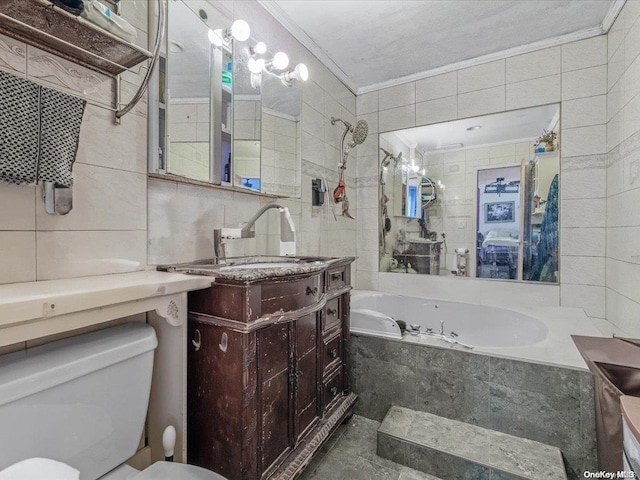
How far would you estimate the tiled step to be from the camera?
1314mm

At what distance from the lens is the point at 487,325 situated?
2.46 metres

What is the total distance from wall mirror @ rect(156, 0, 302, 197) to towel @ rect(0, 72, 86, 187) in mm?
355

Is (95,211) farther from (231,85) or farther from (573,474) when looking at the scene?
(573,474)

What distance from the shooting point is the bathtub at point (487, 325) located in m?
1.58

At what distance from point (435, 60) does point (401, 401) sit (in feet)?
8.41

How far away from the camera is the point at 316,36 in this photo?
2234 millimetres

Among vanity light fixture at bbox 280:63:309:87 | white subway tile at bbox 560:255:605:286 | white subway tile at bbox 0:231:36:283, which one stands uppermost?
vanity light fixture at bbox 280:63:309:87

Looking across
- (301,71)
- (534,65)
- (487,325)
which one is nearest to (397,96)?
(534,65)

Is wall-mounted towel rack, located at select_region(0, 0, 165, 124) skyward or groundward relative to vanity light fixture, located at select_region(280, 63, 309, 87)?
groundward

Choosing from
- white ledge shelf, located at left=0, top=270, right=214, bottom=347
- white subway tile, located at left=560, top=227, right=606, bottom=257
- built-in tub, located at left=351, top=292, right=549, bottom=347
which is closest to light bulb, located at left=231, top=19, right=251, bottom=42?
white ledge shelf, located at left=0, top=270, right=214, bottom=347

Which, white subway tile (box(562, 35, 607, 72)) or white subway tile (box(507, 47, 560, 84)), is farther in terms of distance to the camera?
white subway tile (box(507, 47, 560, 84))

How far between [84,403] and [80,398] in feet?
0.07

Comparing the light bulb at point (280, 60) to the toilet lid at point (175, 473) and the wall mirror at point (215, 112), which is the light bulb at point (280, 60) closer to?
the wall mirror at point (215, 112)

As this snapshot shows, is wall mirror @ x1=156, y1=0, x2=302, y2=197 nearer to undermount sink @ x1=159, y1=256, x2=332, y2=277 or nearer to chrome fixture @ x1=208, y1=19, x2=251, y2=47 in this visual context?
chrome fixture @ x1=208, y1=19, x2=251, y2=47
